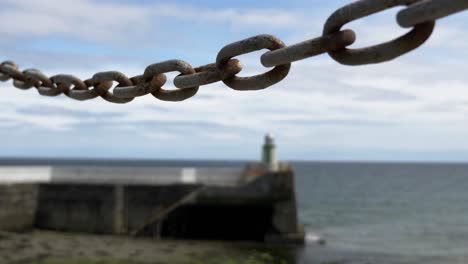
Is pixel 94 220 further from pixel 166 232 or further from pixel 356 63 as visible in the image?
pixel 356 63

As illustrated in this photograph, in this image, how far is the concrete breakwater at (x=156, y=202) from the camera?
1500cm

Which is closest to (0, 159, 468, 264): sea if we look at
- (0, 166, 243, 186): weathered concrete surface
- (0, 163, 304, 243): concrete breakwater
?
(0, 163, 304, 243): concrete breakwater

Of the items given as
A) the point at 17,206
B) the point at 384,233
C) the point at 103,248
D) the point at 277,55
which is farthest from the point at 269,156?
the point at 277,55

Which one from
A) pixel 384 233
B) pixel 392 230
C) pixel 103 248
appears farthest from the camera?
pixel 392 230

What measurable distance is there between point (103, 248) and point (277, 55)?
44.0ft

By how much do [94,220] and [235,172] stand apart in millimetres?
4351

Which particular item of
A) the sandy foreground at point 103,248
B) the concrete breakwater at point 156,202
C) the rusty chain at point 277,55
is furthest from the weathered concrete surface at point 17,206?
the rusty chain at point 277,55

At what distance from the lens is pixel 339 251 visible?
1711 cm

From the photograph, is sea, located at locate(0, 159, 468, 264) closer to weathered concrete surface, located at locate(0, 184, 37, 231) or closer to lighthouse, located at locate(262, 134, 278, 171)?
lighthouse, located at locate(262, 134, 278, 171)

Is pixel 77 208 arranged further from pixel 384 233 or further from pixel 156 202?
pixel 384 233

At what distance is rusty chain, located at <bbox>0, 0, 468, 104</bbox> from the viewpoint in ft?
3.64

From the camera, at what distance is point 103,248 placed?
45.6 ft

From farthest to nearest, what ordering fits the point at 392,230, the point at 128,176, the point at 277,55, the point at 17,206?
the point at 392,230, the point at 128,176, the point at 17,206, the point at 277,55

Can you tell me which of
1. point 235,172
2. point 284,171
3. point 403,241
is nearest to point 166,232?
point 235,172
